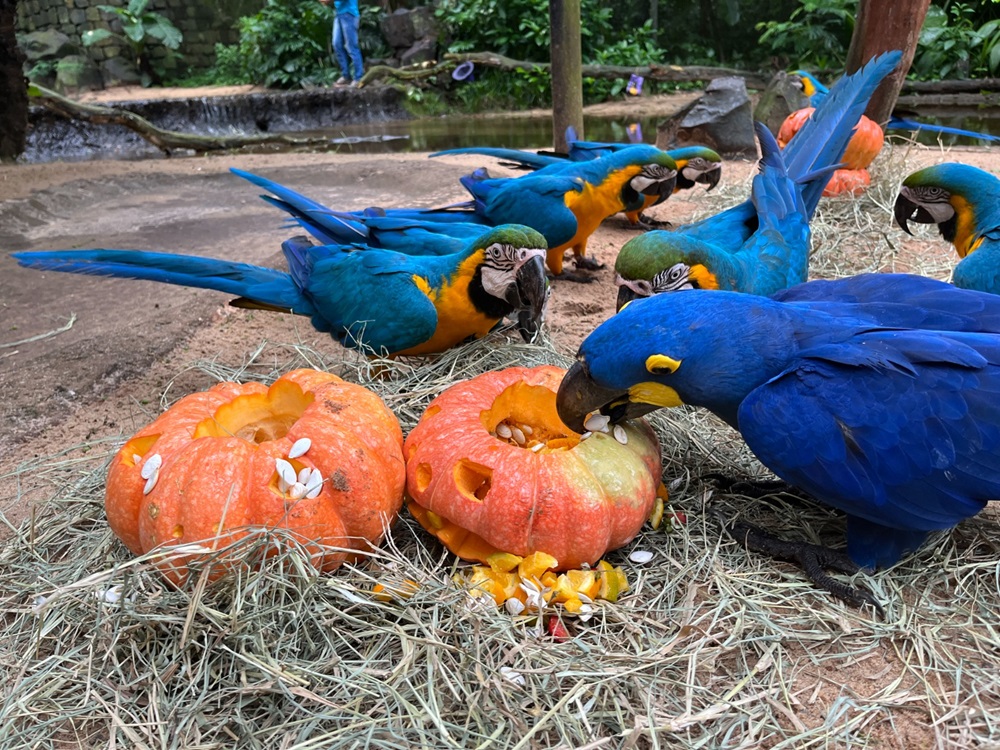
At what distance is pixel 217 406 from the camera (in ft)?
6.77

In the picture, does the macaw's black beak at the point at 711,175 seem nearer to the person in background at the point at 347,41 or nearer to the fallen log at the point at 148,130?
the fallen log at the point at 148,130

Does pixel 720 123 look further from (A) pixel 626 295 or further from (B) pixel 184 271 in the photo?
(B) pixel 184 271

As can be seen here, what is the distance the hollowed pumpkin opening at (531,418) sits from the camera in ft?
7.23

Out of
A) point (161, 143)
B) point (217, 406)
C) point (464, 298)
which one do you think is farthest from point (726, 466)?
point (161, 143)

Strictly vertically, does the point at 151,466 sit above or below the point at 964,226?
below

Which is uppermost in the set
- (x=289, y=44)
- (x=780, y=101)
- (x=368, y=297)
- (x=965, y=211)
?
(x=289, y=44)

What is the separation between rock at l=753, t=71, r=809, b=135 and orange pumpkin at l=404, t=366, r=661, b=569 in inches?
264

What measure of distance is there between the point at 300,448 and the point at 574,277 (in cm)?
313

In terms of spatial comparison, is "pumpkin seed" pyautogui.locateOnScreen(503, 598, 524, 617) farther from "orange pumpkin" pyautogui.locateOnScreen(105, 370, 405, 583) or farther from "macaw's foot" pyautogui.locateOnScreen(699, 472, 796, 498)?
"macaw's foot" pyautogui.locateOnScreen(699, 472, 796, 498)

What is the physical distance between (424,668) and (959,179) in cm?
330

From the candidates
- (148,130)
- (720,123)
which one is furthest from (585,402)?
(148,130)

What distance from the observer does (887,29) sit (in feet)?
15.9

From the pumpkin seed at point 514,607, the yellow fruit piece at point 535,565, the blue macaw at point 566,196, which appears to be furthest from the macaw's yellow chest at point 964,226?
the pumpkin seed at point 514,607

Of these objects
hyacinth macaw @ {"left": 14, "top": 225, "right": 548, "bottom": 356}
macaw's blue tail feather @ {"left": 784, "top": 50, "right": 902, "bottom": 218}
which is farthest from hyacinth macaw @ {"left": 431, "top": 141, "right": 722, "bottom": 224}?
hyacinth macaw @ {"left": 14, "top": 225, "right": 548, "bottom": 356}
